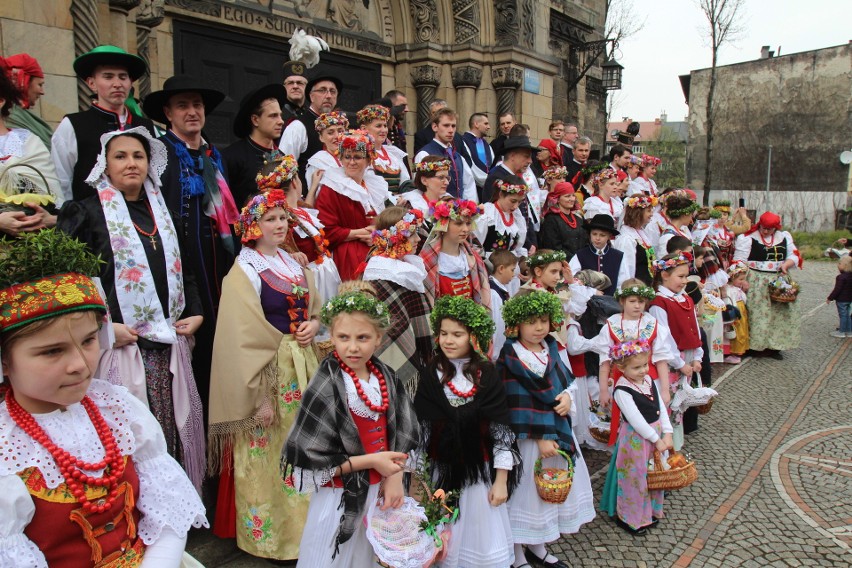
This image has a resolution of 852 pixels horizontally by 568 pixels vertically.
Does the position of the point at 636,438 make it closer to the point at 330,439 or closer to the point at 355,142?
the point at 330,439

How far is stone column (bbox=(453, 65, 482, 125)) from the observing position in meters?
9.61

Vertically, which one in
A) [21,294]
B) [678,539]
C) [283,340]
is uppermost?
[21,294]

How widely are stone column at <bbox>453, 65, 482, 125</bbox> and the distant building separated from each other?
22.5 metres

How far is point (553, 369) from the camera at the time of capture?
3.60 metres

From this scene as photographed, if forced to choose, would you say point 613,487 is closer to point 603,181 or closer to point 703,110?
point 603,181

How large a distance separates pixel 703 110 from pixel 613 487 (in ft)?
117

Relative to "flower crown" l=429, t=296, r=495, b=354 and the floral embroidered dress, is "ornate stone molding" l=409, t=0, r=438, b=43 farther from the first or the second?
"flower crown" l=429, t=296, r=495, b=354

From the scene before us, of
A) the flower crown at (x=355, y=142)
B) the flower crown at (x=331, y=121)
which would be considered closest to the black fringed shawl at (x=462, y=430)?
the flower crown at (x=355, y=142)

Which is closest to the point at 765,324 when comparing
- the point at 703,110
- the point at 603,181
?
the point at 603,181

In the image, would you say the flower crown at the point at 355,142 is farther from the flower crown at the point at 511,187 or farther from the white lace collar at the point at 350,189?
the flower crown at the point at 511,187

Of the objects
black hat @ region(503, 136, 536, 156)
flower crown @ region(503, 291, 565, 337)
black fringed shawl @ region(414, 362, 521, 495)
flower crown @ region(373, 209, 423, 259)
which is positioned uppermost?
black hat @ region(503, 136, 536, 156)

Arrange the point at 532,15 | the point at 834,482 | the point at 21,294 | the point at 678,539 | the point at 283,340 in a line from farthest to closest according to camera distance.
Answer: the point at 532,15, the point at 834,482, the point at 678,539, the point at 283,340, the point at 21,294

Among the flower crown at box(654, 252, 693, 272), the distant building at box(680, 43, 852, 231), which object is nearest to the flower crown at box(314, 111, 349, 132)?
the flower crown at box(654, 252, 693, 272)

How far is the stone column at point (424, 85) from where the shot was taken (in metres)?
9.43
